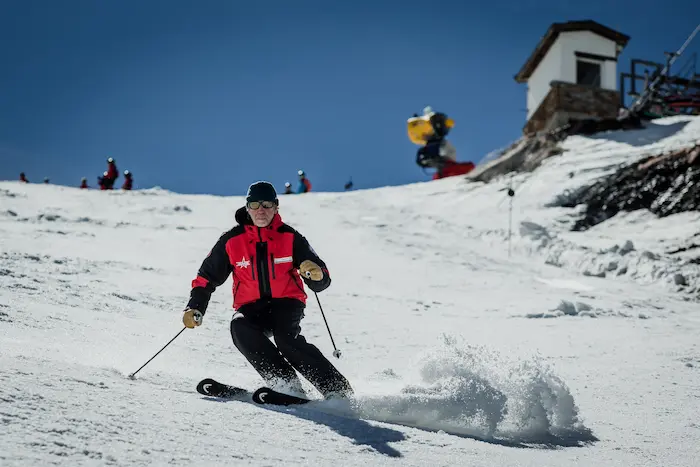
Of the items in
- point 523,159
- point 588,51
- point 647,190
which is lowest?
point 647,190

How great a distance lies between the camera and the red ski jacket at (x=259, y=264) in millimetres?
3434

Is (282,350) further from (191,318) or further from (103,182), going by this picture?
(103,182)

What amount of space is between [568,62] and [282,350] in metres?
24.9

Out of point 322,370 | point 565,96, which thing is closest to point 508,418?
point 322,370

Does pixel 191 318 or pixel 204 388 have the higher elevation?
pixel 191 318

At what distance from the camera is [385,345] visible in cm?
548

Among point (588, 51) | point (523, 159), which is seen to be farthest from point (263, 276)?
point (588, 51)

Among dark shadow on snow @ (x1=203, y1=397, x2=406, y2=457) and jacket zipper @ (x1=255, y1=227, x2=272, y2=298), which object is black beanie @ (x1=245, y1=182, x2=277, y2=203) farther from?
dark shadow on snow @ (x1=203, y1=397, x2=406, y2=457)

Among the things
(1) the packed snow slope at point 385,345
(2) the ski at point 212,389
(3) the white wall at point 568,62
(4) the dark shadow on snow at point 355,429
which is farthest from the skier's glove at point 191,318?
(3) the white wall at point 568,62

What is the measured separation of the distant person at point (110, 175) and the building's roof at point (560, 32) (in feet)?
61.5

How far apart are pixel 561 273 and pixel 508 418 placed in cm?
769

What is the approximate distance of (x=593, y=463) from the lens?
2559 millimetres

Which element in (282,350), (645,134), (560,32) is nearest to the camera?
(282,350)

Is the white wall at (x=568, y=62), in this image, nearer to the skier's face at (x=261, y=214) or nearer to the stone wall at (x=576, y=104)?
the stone wall at (x=576, y=104)
